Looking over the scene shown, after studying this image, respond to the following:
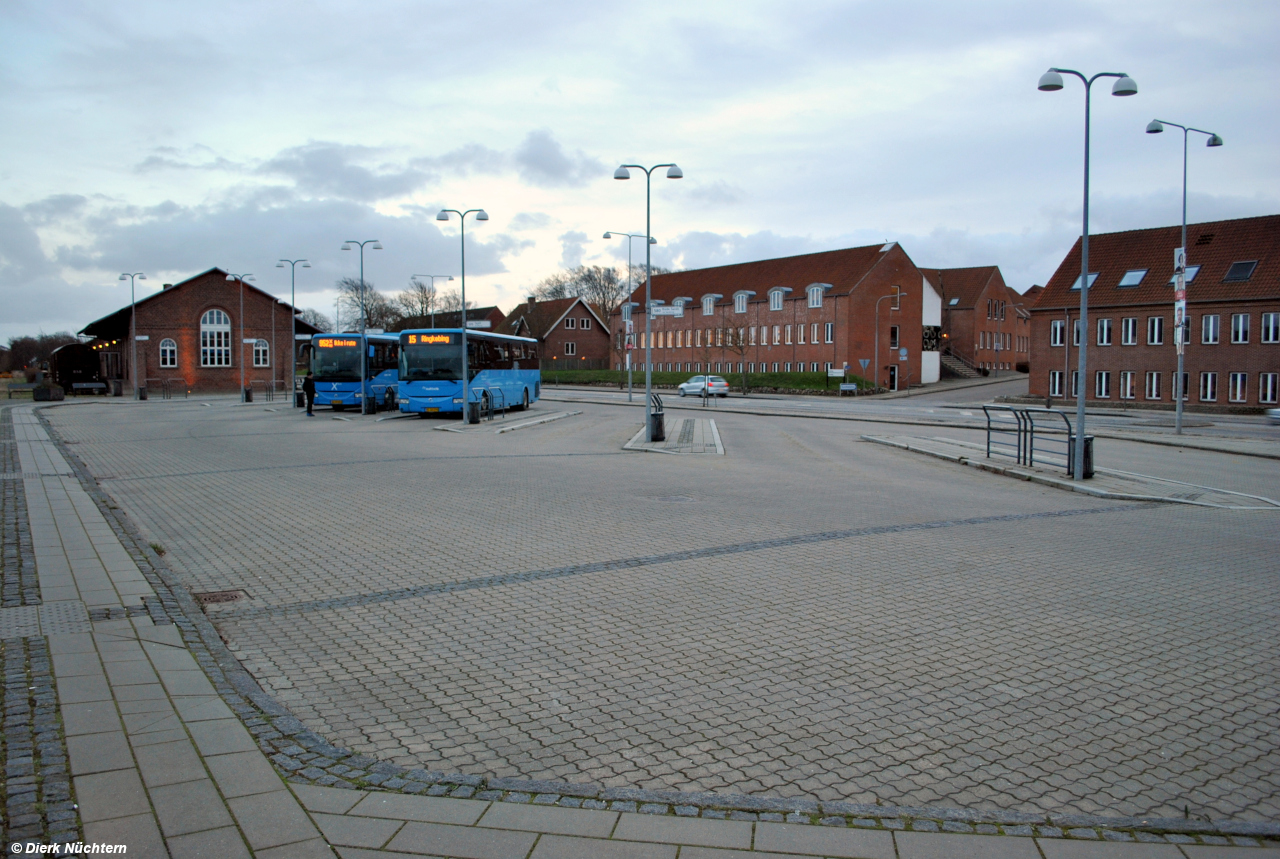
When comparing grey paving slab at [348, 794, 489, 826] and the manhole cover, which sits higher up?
the manhole cover

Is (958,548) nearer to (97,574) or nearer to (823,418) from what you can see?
(97,574)

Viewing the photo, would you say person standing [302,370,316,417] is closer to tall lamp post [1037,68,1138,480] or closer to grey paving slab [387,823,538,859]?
tall lamp post [1037,68,1138,480]

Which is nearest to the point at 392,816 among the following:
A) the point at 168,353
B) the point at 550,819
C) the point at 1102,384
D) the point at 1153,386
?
the point at 550,819

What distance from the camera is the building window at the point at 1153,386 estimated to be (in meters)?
47.8

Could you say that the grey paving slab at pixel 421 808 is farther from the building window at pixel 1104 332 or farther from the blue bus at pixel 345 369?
the building window at pixel 1104 332

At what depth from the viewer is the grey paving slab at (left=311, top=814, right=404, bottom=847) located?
3.26 metres

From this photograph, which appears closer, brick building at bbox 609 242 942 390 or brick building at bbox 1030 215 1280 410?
brick building at bbox 1030 215 1280 410

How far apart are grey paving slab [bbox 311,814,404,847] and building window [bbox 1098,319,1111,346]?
177ft

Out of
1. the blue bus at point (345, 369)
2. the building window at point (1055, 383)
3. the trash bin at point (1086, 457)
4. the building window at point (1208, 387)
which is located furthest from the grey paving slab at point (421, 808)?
the building window at point (1055, 383)

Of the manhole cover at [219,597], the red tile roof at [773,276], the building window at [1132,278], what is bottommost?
the manhole cover at [219,597]

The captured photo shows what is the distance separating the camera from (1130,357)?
48875 millimetres

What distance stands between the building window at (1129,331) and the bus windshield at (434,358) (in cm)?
3745

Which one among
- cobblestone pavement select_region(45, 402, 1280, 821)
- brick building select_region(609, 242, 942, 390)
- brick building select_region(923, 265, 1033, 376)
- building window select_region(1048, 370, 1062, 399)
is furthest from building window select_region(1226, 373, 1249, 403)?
cobblestone pavement select_region(45, 402, 1280, 821)

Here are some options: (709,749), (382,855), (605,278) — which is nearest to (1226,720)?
(709,749)
